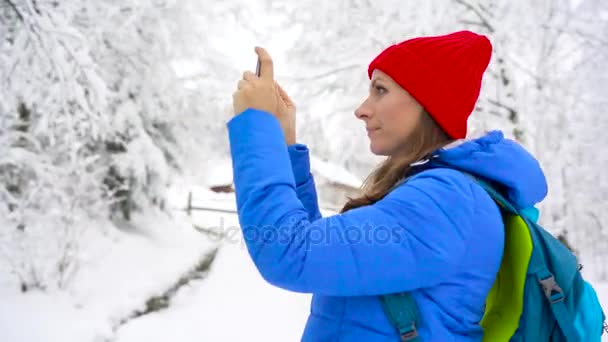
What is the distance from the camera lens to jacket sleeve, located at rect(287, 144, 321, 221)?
4.98 feet

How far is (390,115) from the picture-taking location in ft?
4.25

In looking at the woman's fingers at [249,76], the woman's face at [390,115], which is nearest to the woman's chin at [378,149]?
the woman's face at [390,115]

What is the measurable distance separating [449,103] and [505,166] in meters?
0.21

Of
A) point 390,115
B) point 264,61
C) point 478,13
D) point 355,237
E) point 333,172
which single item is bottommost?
point 333,172

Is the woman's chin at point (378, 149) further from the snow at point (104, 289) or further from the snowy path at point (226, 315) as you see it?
the snow at point (104, 289)

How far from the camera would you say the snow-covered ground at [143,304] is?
17.3 ft

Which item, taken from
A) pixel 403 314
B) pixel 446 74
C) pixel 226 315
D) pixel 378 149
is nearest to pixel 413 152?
pixel 378 149

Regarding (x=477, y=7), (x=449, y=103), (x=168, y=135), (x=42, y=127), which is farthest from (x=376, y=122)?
(x=168, y=135)

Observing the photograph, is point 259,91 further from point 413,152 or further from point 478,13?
point 478,13

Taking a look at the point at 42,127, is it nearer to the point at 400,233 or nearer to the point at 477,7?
the point at 400,233

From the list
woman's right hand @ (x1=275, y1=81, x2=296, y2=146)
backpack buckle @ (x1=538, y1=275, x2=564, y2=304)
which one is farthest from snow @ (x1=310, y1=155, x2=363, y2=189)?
backpack buckle @ (x1=538, y1=275, x2=564, y2=304)

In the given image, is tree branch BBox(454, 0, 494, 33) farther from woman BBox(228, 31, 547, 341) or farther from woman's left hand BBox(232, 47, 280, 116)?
woman's left hand BBox(232, 47, 280, 116)

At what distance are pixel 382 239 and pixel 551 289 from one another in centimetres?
42

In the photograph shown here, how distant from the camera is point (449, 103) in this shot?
126 cm
